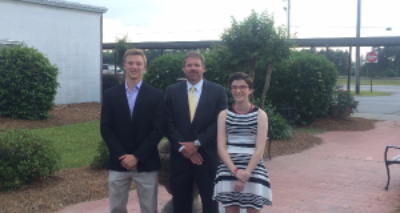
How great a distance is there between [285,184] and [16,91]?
8734 millimetres

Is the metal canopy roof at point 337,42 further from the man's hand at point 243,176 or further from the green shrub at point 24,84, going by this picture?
the man's hand at point 243,176

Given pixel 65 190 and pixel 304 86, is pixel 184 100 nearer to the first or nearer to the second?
pixel 65 190

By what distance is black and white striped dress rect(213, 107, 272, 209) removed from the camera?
11.3 feet

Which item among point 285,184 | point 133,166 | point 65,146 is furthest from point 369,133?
point 133,166

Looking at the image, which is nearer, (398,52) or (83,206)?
(83,206)

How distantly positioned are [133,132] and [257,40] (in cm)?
709

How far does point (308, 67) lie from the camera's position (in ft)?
41.8

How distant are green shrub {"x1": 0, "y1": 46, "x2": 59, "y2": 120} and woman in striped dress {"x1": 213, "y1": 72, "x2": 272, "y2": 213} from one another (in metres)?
9.78

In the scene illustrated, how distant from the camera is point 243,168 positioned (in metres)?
3.46

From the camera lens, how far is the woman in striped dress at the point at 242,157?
343 cm

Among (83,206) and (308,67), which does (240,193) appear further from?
(308,67)

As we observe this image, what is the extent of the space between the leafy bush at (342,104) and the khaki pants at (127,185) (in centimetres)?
1115

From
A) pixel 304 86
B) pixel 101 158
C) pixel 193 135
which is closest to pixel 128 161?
pixel 193 135

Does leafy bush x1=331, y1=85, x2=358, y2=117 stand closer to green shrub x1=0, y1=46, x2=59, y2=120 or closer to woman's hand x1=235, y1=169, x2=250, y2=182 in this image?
green shrub x1=0, y1=46, x2=59, y2=120
